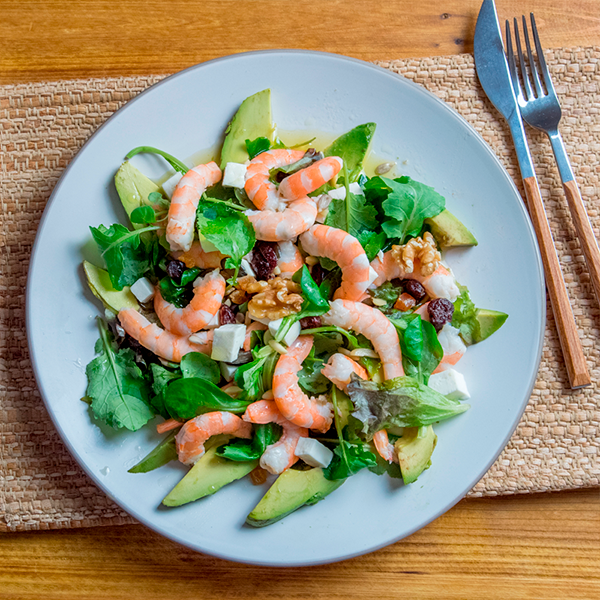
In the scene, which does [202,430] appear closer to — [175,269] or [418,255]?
[175,269]

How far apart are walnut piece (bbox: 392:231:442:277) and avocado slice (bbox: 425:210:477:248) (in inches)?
4.3

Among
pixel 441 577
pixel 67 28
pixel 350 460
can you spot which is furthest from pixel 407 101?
pixel 441 577

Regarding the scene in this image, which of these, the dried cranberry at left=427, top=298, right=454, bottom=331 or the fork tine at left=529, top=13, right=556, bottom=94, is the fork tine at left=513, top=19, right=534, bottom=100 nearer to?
the fork tine at left=529, top=13, right=556, bottom=94

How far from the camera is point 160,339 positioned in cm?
197

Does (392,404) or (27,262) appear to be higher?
(27,262)

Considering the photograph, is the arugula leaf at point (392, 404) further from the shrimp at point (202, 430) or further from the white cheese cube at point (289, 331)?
the shrimp at point (202, 430)

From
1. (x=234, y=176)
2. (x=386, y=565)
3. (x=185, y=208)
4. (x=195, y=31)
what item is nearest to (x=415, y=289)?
(x=234, y=176)

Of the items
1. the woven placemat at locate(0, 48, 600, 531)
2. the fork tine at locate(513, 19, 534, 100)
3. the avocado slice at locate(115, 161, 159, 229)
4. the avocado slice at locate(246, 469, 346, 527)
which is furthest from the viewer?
the fork tine at locate(513, 19, 534, 100)

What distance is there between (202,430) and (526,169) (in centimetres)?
179

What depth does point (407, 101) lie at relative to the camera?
219cm

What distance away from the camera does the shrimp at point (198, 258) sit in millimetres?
1995

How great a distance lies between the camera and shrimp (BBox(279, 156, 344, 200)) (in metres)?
1.94

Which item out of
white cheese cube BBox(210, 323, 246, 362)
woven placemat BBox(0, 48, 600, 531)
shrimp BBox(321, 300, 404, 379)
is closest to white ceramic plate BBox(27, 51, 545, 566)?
woven placemat BBox(0, 48, 600, 531)

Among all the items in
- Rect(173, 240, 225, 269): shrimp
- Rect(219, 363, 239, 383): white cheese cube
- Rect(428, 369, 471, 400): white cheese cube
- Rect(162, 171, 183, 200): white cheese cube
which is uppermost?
Rect(162, 171, 183, 200): white cheese cube
